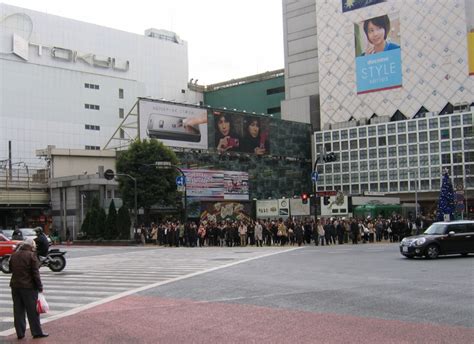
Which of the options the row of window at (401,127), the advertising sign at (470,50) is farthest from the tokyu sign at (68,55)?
the advertising sign at (470,50)

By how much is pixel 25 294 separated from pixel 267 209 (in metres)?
46.3

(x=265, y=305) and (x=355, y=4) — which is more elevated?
(x=355, y=4)

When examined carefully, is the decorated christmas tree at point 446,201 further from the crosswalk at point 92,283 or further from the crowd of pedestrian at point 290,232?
the crosswalk at point 92,283

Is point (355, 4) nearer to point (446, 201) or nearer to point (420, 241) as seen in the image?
point (446, 201)

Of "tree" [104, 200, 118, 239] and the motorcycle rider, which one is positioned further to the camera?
"tree" [104, 200, 118, 239]

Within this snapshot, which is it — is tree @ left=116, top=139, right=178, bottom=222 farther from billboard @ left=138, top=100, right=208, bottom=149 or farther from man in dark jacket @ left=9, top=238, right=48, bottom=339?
man in dark jacket @ left=9, top=238, right=48, bottom=339

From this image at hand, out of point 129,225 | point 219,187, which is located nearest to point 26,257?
point 129,225

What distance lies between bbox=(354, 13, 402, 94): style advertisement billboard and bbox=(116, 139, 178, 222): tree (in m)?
38.9

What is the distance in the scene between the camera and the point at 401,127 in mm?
77875

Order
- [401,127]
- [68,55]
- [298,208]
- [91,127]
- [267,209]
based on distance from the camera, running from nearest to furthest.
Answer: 1. [298,208]
2. [267,209]
3. [401,127]
4. [91,127]
5. [68,55]

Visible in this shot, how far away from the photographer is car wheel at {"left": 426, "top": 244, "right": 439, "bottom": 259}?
2200 centimetres

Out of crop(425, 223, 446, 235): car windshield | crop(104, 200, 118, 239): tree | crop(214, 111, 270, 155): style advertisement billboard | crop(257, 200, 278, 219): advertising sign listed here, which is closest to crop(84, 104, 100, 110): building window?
crop(214, 111, 270, 155): style advertisement billboard

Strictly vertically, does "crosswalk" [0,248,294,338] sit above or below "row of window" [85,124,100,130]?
below

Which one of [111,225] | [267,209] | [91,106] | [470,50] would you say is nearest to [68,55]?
[91,106]
